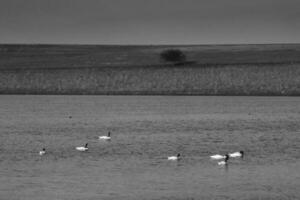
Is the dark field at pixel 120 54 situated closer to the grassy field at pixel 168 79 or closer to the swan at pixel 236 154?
the grassy field at pixel 168 79

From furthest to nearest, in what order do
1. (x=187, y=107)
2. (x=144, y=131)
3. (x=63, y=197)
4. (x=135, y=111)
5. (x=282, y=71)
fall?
1. (x=282, y=71)
2. (x=187, y=107)
3. (x=135, y=111)
4. (x=144, y=131)
5. (x=63, y=197)

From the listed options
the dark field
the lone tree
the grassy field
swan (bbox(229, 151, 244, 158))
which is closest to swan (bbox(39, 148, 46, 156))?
swan (bbox(229, 151, 244, 158))

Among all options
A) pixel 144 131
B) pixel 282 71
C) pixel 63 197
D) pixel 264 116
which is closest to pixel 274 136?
pixel 144 131

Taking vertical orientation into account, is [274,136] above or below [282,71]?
below

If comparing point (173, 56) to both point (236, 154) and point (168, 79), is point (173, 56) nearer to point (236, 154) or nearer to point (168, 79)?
point (168, 79)

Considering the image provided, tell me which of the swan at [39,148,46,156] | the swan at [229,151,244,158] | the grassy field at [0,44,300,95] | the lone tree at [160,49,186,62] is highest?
the lone tree at [160,49,186,62]

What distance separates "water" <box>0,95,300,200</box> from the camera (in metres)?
23.6

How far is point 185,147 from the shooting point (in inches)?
1350

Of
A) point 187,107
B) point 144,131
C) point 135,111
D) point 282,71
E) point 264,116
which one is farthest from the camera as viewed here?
point 282,71

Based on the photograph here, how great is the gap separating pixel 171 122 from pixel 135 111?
1030 cm

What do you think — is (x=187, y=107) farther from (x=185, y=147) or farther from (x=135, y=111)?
(x=185, y=147)

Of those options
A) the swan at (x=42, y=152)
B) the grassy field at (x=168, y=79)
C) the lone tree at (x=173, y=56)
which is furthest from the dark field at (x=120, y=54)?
the swan at (x=42, y=152)

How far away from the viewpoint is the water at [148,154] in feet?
77.4

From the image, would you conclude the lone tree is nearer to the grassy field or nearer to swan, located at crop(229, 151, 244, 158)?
the grassy field
